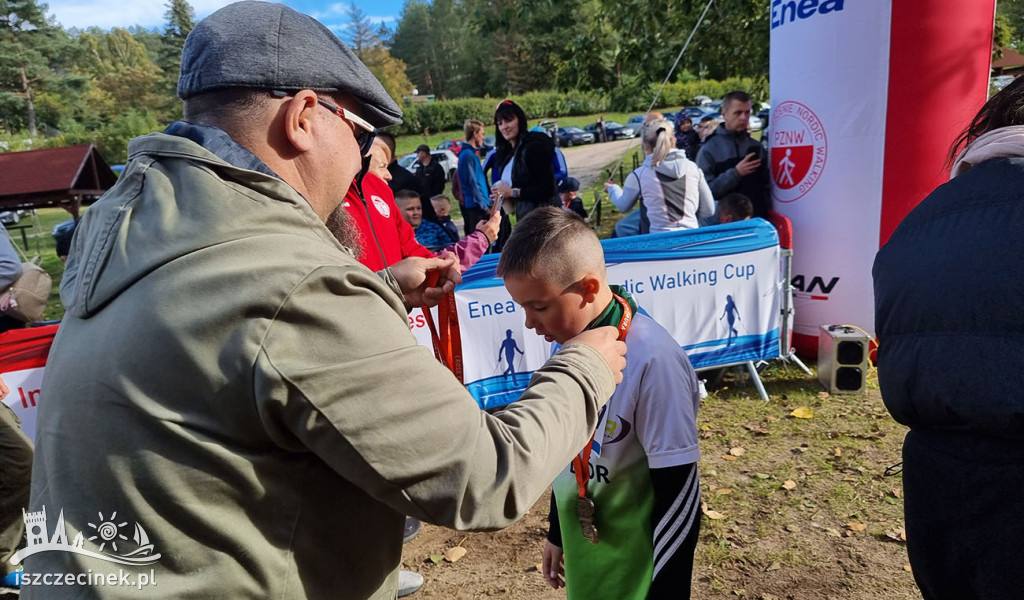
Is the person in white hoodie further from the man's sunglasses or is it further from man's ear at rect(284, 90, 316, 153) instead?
man's ear at rect(284, 90, 316, 153)

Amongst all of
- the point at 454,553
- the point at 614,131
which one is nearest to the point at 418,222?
the point at 454,553

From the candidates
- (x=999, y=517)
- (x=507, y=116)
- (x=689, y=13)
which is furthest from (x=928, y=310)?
(x=689, y=13)

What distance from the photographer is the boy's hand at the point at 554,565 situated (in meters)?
2.35

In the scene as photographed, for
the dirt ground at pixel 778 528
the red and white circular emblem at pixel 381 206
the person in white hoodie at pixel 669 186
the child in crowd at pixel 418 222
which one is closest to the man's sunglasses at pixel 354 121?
the red and white circular emblem at pixel 381 206

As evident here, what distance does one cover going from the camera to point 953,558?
4.68ft

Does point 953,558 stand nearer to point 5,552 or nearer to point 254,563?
point 254,563

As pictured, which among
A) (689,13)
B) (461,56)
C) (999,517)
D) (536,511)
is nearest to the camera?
(999,517)

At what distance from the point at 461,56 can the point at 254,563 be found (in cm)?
8336

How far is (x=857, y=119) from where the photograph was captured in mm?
5520

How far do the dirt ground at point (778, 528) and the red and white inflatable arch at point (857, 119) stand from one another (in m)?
1.41

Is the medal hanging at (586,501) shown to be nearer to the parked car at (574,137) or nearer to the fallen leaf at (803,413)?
the fallen leaf at (803,413)

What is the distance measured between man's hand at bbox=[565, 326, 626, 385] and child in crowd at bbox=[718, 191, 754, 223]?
4.82 metres

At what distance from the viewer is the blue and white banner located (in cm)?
505

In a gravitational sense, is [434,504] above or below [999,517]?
above
